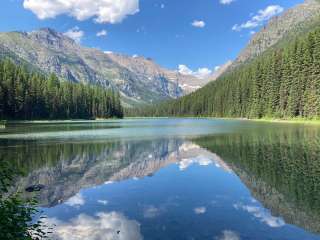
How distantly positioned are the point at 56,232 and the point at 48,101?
156 m

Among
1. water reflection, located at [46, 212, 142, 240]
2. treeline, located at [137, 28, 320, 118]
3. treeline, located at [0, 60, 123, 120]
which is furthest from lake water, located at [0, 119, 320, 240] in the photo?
treeline, located at [0, 60, 123, 120]

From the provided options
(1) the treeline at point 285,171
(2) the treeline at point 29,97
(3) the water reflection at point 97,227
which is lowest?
(3) the water reflection at point 97,227

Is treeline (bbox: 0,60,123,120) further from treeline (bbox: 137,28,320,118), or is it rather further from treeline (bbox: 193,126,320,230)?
treeline (bbox: 193,126,320,230)

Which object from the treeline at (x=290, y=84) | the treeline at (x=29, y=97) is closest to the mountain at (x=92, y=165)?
the treeline at (x=290, y=84)

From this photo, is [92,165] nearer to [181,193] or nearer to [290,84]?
[181,193]

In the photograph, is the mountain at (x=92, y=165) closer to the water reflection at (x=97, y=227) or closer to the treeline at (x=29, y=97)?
the water reflection at (x=97, y=227)

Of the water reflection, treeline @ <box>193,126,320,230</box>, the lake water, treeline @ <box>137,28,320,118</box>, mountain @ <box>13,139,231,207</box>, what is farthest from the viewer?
treeline @ <box>137,28,320,118</box>

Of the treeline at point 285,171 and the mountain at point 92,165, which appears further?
the mountain at point 92,165

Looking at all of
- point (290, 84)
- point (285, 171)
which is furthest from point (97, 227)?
point (290, 84)

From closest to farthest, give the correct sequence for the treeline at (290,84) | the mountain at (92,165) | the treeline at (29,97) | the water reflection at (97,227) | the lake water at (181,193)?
the water reflection at (97,227), the lake water at (181,193), the mountain at (92,165), the treeline at (290,84), the treeline at (29,97)

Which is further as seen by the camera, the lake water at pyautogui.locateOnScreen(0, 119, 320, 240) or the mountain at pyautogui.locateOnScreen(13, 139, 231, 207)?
the mountain at pyautogui.locateOnScreen(13, 139, 231, 207)

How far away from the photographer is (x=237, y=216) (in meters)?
17.4

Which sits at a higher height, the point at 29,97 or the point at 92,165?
the point at 29,97

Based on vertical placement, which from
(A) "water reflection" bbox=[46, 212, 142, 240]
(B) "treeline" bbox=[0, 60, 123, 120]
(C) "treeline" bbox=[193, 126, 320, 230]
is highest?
(B) "treeline" bbox=[0, 60, 123, 120]
